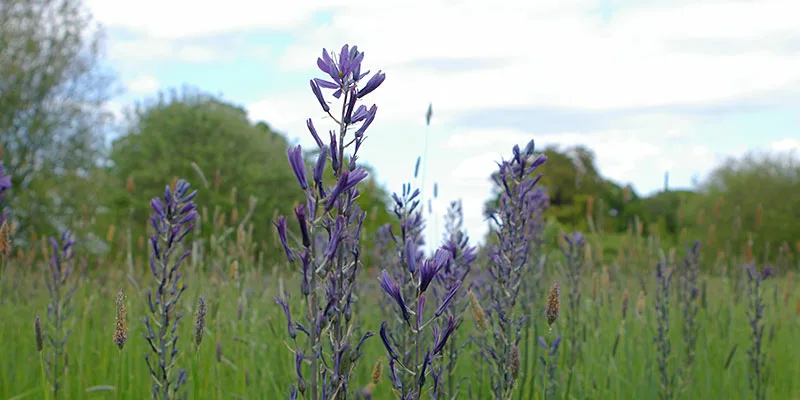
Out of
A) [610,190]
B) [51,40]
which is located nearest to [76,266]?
[51,40]

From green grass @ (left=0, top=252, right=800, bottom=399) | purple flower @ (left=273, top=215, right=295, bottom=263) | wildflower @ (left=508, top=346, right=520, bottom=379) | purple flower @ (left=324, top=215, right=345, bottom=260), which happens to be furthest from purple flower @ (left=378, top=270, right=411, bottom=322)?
green grass @ (left=0, top=252, right=800, bottom=399)

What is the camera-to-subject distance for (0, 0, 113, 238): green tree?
27125 mm

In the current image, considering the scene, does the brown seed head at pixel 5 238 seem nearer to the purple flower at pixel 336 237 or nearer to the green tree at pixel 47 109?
the purple flower at pixel 336 237

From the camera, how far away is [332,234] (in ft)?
6.47

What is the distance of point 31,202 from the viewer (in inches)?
1014

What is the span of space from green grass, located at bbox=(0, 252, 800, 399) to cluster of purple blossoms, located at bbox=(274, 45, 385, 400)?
6.58ft

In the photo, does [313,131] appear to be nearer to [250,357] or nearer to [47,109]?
[250,357]

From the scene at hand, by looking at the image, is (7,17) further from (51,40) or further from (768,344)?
(768,344)

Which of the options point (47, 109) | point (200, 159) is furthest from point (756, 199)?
point (47, 109)

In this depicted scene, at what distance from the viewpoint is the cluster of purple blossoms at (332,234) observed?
6.33ft

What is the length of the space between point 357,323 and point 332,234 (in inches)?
110

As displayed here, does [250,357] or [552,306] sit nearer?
[552,306]

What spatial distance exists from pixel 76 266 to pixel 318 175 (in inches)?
302

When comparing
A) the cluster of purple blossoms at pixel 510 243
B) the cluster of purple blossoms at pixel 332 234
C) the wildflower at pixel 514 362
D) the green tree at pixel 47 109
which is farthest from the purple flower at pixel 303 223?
the green tree at pixel 47 109
